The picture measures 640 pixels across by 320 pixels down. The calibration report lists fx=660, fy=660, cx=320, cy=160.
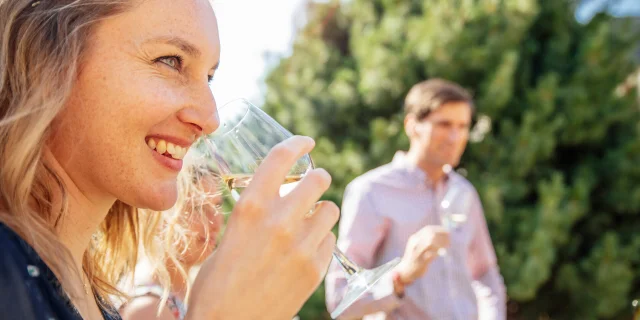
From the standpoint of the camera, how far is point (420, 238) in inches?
121

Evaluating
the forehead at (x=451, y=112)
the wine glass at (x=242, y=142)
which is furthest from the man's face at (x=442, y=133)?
the wine glass at (x=242, y=142)

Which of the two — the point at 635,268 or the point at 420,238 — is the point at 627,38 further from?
the point at 420,238

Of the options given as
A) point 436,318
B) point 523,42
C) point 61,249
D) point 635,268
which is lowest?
point 635,268

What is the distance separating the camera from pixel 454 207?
4.05 m

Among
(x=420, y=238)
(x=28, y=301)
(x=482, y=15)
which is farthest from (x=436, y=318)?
(x=482, y=15)

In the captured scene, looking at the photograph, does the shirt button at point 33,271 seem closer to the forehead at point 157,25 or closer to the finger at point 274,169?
the finger at point 274,169

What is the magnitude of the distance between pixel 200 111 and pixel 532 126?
7.01 metres

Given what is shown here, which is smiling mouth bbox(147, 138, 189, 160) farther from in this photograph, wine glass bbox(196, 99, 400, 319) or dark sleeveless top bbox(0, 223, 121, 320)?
dark sleeveless top bbox(0, 223, 121, 320)

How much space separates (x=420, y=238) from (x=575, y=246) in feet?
18.7

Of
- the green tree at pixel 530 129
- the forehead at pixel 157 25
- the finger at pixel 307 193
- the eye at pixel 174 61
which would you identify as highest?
the forehead at pixel 157 25

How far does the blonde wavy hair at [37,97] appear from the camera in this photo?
4.00ft

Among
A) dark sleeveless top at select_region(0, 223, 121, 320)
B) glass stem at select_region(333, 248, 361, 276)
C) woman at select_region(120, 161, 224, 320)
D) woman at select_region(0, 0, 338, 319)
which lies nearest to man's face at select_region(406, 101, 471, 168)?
woman at select_region(120, 161, 224, 320)

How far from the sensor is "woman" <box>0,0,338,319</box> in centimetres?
112

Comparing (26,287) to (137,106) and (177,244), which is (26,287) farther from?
(177,244)
